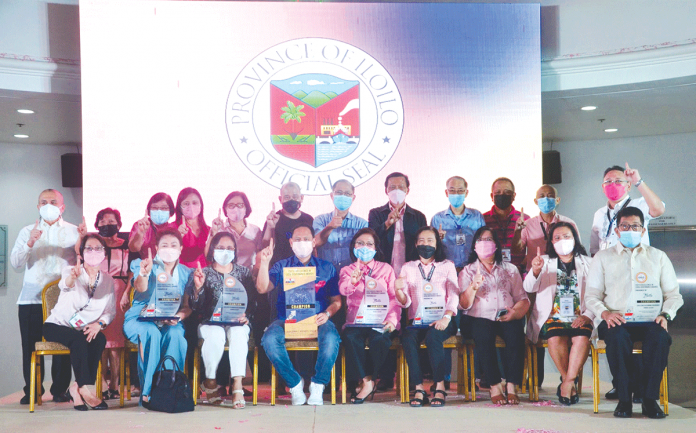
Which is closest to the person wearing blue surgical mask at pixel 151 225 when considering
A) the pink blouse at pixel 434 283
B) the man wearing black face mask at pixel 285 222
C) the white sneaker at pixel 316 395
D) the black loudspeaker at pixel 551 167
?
the man wearing black face mask at pixel 285 222

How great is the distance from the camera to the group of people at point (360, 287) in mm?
4055

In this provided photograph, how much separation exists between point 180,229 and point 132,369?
139 cm

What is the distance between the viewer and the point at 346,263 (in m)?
4.70

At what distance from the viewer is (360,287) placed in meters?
4.33

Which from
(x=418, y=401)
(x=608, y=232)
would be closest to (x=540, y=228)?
(x=608, y=232)

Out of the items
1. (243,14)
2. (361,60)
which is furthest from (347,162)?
(243,14)

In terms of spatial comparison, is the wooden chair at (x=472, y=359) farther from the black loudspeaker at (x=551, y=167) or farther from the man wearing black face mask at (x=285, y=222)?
the black loudspeaker at (x=551, y=167)

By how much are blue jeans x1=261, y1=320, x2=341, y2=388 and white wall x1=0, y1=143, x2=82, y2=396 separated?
4786mm

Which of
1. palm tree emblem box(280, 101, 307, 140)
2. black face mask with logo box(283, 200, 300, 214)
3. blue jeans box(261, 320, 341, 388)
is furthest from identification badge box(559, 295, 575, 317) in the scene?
palm tree emblem box(280, 101, 307, 140)

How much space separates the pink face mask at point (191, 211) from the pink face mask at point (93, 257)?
0.64 meters

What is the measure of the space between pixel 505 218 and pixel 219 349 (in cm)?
224

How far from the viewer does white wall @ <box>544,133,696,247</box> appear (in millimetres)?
7762

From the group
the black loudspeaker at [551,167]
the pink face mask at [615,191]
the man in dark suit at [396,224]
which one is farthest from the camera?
the black loudspeaker at [551,167]

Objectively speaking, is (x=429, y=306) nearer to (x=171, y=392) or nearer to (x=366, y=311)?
(x=366, y=311)
